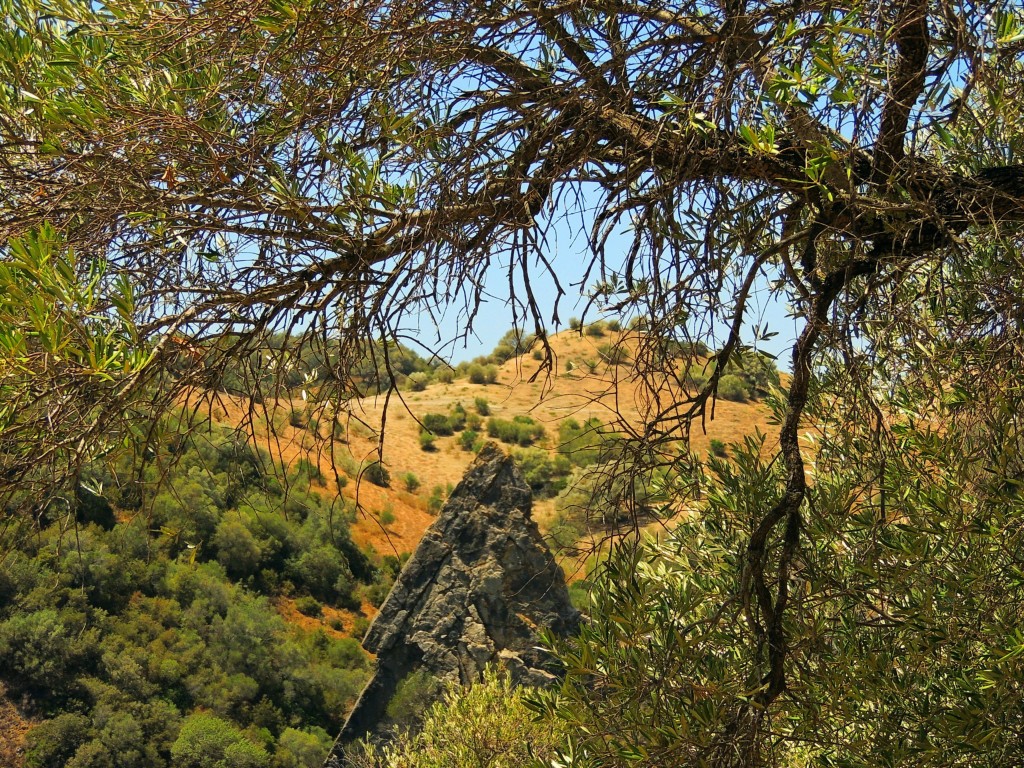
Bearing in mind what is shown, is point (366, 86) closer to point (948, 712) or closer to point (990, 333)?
point (990, 333)

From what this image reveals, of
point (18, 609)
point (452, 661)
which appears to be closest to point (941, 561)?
point (452, 661)

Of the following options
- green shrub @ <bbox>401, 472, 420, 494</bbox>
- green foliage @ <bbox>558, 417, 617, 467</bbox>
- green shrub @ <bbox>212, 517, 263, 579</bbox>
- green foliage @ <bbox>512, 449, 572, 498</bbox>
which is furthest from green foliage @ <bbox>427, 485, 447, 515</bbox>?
green foliage @ <bbox>558, 417, 617, 467</bbox>

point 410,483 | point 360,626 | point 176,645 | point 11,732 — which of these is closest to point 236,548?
point 176,645

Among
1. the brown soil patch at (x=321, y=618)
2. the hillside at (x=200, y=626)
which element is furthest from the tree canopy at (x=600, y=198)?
the brown soil patch at (x=321, y=618)

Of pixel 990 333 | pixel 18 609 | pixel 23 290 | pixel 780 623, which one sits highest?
pixel 990 333

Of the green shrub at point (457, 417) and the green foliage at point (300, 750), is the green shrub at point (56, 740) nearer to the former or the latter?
the green foliage at point (300, 750)

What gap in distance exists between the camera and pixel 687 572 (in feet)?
14.1

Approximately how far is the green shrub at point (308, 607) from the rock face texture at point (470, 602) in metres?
11.5

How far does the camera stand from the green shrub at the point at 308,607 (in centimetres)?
3106

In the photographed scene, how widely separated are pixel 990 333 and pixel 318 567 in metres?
30.3

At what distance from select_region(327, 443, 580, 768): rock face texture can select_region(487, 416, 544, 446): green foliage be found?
2415 cm

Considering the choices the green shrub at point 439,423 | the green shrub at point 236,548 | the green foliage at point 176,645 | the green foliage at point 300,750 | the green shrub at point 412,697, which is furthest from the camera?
the green shrub at point 439,423

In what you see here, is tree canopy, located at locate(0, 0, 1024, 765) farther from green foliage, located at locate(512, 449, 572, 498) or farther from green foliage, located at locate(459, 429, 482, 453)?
green foliage, located at locate(459, 429, 482, 453)

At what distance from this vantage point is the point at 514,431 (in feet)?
151
